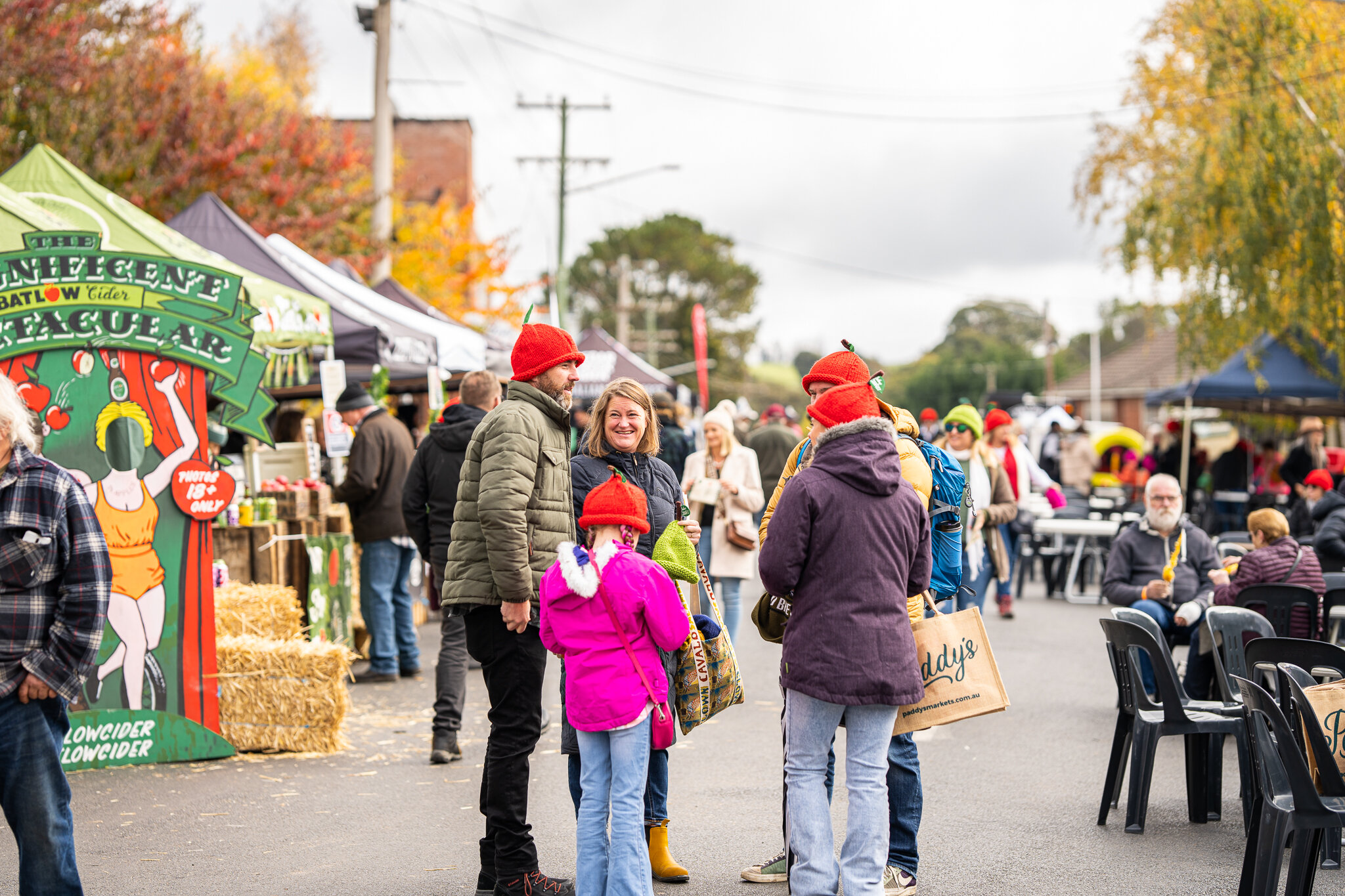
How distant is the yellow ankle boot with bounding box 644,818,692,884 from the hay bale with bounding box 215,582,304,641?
11.7ft

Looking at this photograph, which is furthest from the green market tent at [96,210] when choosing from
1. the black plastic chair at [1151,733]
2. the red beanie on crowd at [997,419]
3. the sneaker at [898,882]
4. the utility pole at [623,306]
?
the utility pole at [623,306]

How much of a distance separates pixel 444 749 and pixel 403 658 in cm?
287

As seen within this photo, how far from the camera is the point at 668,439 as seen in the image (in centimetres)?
1019

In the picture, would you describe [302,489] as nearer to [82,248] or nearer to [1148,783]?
[82,248]

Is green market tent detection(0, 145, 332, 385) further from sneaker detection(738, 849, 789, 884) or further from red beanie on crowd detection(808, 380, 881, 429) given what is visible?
sneaker detection(738, 849, 789, 884)

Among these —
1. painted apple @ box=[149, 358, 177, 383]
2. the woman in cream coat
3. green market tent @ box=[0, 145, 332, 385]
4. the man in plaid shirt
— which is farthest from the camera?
the woman in cream coat

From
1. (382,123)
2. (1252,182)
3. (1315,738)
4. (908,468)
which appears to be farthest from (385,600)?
(1252,182)

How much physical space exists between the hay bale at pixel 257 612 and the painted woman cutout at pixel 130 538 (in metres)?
0.94

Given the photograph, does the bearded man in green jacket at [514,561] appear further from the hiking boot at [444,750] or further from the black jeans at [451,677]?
the hiking boot at [444,750]

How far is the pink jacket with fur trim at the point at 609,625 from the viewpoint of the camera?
4141mm

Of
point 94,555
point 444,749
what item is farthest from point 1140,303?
point 94,555

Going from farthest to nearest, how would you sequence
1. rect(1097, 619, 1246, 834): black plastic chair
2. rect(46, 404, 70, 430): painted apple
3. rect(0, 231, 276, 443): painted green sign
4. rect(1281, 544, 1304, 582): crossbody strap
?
rect(1281, 544, 1304, 582): crossbody strap, rect(46, 404, 70, 430): painted apple, rect(0, 231, 276, 443): painted green sign, rect(1097, 619, 1246, 834): black plastic chair

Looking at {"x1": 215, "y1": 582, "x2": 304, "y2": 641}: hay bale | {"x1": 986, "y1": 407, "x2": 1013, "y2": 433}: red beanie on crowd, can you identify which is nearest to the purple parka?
{"x1": 215, "y1": 582, "x2": 304, "y2": 641}: hay bale

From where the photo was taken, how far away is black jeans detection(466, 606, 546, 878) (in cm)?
465
